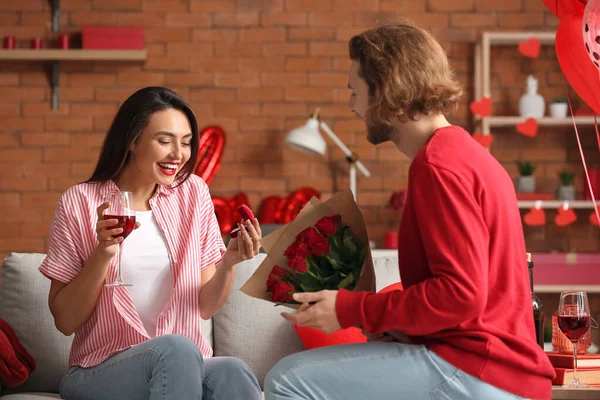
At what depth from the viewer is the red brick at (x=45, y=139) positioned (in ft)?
16.0

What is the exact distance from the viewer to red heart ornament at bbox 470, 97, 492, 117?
474cm

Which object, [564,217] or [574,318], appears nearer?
[574,318]

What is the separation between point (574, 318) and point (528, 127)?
105 inches

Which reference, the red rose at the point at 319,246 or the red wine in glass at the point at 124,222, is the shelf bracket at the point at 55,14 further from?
the red rose at the point at 319,246

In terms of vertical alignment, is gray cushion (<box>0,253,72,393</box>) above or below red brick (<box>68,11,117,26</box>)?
below

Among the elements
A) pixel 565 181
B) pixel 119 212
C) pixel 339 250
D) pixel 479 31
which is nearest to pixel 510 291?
pixel 339 250

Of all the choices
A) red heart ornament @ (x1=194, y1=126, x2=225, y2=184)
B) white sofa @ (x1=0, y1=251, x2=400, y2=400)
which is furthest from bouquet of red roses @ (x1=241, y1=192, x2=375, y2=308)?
red heart ornament @ (x1=194, y1=126, x2=225, y2=184)

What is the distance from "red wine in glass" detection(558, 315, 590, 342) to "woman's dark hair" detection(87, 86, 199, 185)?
117 centimetres

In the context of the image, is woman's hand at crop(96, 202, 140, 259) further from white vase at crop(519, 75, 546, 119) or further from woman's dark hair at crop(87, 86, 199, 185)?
white vase at crop(519, 75, 546, 119)

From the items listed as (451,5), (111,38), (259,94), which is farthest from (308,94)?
(111,38)

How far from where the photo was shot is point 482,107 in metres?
4.76

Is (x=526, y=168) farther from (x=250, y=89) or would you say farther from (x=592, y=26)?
→ (x=592, y=26)

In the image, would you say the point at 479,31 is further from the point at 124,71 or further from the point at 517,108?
the point at 124,71

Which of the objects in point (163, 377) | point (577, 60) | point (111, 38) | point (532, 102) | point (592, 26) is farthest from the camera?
point (111, 38)
